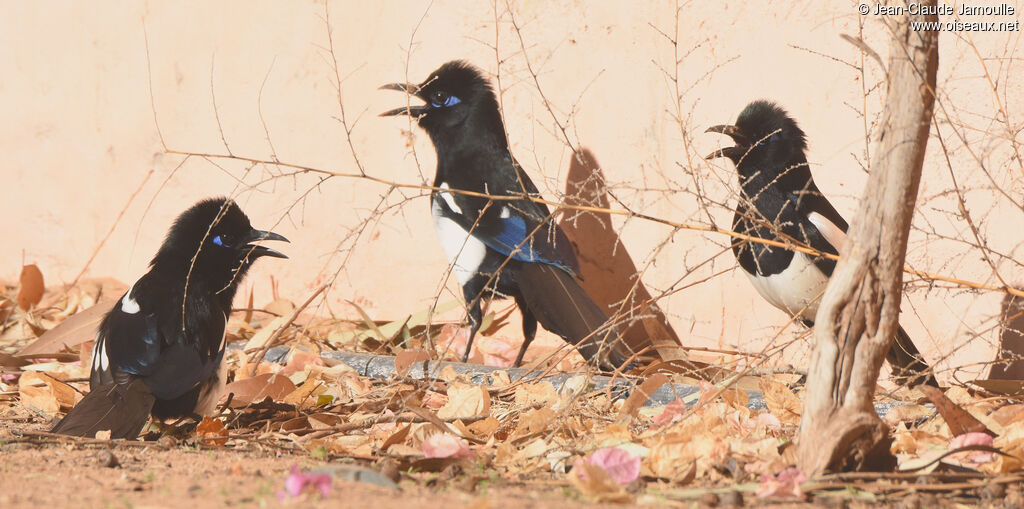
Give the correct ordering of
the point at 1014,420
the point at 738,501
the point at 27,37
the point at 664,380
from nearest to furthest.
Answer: the point at 738,501
the point at 1014,420
the point at 664,380
the point at 27,37

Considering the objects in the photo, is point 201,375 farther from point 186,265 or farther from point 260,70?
point 260,70

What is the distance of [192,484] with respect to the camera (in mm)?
1854

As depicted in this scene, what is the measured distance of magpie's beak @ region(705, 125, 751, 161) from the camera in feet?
11.5

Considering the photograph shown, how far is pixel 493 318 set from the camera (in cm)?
451

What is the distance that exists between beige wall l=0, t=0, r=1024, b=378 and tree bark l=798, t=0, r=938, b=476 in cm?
106

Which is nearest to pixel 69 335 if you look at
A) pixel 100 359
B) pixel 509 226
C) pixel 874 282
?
pixel 100 359

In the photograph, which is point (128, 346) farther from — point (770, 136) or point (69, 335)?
point (770, 136)

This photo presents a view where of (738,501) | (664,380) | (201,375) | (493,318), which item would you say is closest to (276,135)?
(493,318)

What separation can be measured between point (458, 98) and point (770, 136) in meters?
1.39

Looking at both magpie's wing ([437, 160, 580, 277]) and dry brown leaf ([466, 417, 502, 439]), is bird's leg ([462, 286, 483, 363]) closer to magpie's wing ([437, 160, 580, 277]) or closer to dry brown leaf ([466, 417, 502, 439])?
magpie's wing ([437, 160, 580, 277])

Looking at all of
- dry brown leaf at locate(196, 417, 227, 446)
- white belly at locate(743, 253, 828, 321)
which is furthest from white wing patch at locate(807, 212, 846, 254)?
dry brown leaf at locate(196, 417, 227, 446)

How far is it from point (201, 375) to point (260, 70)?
248 cm

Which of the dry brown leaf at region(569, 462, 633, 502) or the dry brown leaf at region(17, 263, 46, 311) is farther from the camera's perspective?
the dry brown leaf at region(17, 263, 46, 311)

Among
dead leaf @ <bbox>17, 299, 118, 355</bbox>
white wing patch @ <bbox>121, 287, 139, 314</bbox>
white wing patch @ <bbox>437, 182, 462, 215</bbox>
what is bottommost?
dead leaf @ <bbox>17, 299, 118, 355</bbox>
